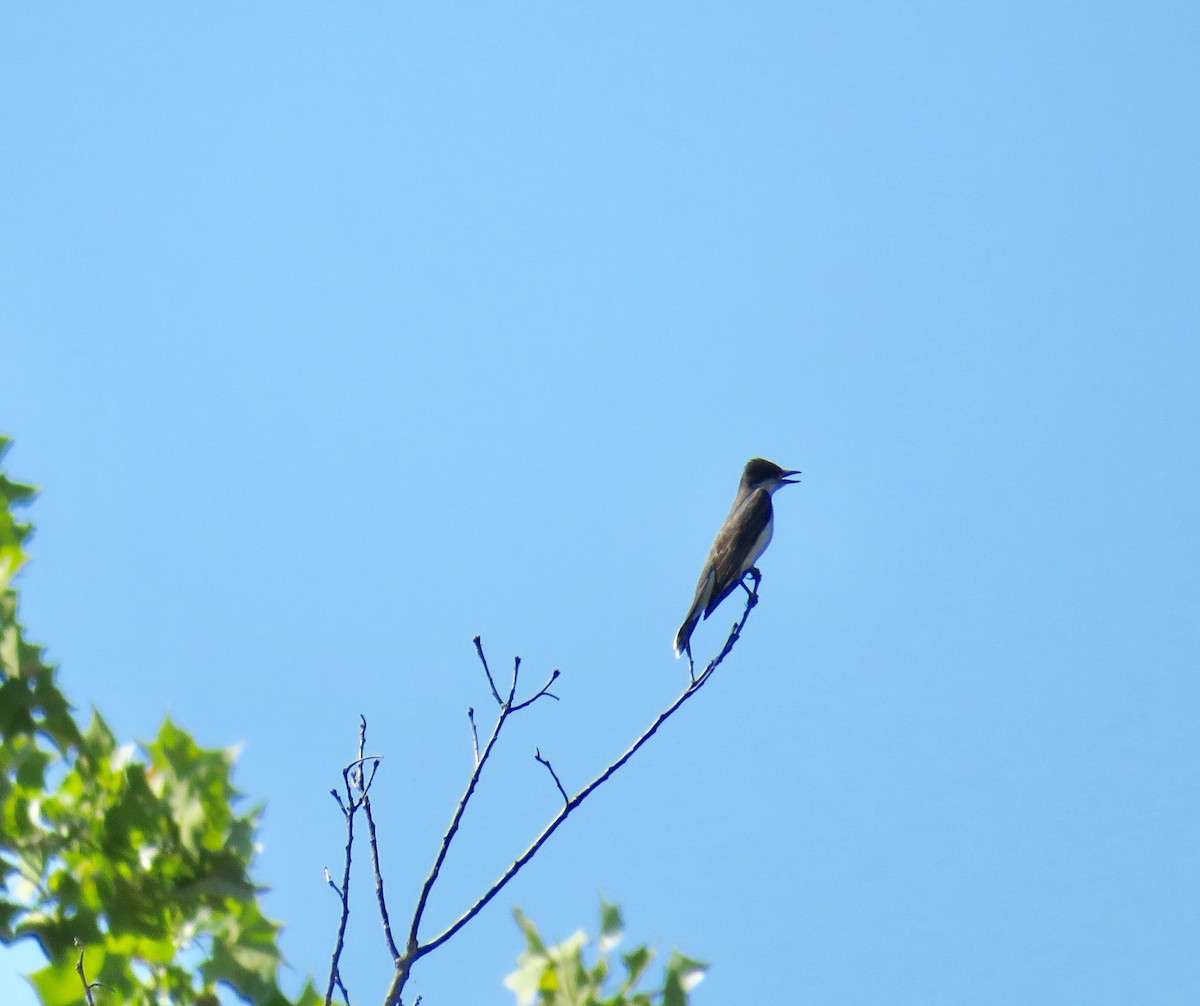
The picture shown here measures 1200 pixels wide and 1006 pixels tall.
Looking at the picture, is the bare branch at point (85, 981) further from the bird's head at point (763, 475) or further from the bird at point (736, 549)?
the bird's head at point (763, 475)

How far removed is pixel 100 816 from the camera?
289 centimetres

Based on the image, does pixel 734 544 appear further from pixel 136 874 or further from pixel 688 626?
pixel 136 874

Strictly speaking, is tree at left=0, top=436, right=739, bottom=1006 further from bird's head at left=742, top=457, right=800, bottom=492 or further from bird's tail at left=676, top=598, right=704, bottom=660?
bird's head at left=742, top=457, right=800, bottom=492

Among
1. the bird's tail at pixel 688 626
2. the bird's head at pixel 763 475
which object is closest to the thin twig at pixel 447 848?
the bird's tail at pixel 688 626

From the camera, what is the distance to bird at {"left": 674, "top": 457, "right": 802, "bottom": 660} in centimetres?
1052

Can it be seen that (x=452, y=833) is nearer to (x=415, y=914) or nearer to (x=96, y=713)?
(x=415, y=914)

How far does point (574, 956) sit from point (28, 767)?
4.56ft

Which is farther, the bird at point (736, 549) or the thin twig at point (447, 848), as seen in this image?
the bird at point (736, 549)

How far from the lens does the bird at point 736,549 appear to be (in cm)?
1052

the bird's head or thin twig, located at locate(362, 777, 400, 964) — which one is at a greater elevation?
the bird's head

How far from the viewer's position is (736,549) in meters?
10.8

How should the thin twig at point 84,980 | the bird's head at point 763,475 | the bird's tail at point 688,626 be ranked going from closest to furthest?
1. the thin twig at point 84,980
2. the bird's tail at point 688,626
3. the bird's head at point 763,475

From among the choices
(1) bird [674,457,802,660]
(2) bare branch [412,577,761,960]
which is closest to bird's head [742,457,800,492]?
(1) bird [674,457,802,660]

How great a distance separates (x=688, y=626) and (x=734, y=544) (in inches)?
42.1
